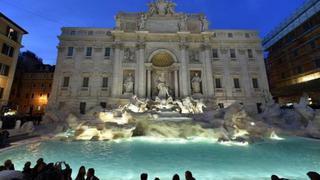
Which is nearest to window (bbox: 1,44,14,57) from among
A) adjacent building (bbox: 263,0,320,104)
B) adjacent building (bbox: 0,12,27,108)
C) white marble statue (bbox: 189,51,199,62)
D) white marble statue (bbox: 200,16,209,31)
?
adjacent building (bbox: 0,12,27,108)

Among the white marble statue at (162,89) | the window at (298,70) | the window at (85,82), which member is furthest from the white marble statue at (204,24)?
the window at (85,82)

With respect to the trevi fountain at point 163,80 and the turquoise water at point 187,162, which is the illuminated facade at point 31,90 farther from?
the turquoise water at point 187,162

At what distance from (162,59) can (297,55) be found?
78.6 ft

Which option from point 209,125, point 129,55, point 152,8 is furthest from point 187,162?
point 152,8

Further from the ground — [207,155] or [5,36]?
[5,36]

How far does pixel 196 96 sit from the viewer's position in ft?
79.3

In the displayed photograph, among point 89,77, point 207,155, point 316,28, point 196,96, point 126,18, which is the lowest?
point 207,155

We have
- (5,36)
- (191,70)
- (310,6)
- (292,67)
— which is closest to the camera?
(5,36)

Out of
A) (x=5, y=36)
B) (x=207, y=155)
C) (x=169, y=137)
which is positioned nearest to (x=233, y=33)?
(x=169, y=137)

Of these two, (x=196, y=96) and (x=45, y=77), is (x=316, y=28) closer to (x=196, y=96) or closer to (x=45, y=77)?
(x=196, y=96)

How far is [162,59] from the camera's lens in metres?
27.0

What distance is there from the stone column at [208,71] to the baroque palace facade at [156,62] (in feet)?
0.45

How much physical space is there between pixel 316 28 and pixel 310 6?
4.45 metres

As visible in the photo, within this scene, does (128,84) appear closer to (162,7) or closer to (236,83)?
(162,7)
